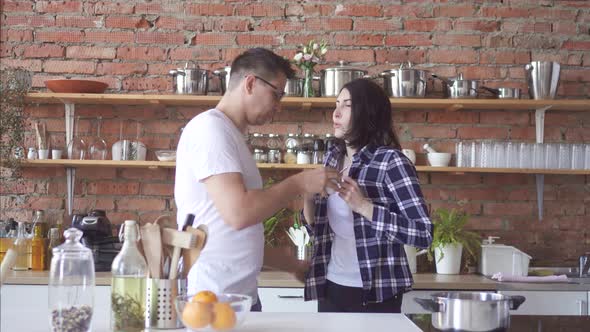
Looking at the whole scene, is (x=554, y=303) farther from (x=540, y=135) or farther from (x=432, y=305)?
(x=432, y=305)

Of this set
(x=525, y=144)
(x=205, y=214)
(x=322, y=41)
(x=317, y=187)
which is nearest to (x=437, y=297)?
(x=317, y=187)

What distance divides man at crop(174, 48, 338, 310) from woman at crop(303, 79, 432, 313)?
1.08 feet

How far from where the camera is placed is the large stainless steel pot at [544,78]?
4.00m

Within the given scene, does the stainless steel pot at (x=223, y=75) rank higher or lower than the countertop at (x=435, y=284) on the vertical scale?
higher

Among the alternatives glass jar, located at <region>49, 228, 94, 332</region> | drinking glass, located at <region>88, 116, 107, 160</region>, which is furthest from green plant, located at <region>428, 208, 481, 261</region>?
glass jar, located at <region>49, 228, 94, 332</region>

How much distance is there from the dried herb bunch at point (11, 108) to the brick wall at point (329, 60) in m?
0.16

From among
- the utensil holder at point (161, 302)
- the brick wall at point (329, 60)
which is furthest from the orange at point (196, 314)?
the brick wall at point (329, 60)

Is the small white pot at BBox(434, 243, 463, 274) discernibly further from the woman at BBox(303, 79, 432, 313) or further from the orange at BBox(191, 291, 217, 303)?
the orange at BBox(191, 291, 217, 303)

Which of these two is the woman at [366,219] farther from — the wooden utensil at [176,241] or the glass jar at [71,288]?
the glass jar at [71,288]

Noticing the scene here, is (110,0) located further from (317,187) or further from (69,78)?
(317,187)

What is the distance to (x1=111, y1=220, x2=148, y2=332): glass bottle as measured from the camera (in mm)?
1686

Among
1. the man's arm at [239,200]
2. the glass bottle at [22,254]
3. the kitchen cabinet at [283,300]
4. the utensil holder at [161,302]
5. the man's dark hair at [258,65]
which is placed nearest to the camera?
the utensil holder at [161,302]

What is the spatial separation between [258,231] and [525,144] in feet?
7.67

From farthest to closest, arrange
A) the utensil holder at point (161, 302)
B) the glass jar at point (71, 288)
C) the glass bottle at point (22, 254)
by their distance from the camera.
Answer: the glass bottle at point (22, 254) → the utensil holder at point (161, 302) → the glass jar at point (71, 288)
